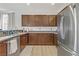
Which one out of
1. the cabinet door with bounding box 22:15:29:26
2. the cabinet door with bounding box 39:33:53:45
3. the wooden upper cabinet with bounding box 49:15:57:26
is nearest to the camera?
the cabinet door with bounding box 39:33:53:45

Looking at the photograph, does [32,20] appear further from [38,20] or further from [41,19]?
[41,19]

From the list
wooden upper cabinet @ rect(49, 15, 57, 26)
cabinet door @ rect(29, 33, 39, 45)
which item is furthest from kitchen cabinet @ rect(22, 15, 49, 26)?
cabinet door @ rect(29, 33, 39, 45)

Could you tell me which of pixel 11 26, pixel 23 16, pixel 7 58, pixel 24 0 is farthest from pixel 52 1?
pixel 23 16

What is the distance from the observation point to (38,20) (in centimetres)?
1048

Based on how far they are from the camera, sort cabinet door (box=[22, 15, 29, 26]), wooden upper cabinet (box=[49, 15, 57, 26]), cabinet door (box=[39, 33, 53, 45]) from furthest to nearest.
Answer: wooden upper cabinet (box=[49, 15, 57, 26]), cabinet door (box=[22, 15, 29, 26]), cabinet door (box=[39, 33, 53, 45])

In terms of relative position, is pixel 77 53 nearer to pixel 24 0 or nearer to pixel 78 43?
pixel 78 43

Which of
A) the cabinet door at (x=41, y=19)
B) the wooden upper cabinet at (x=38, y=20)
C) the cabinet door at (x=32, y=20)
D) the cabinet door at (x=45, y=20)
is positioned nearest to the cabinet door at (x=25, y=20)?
the wooden upper cabinet at (x=38, y=20)

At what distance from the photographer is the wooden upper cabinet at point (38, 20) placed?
34.2ft

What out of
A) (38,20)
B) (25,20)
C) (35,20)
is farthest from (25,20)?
(38,20)

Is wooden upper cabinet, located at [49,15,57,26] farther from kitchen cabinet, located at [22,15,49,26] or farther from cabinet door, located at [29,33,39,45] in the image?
cabinet door, located at [29,33,39,45]

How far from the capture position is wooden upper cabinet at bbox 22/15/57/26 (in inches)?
411

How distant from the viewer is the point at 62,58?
1.77 meters

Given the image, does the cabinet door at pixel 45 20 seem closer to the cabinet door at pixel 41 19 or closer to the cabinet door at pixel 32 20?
the cabinet door at pixel 41 19

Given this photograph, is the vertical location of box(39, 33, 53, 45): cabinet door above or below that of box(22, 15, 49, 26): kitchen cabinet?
below
